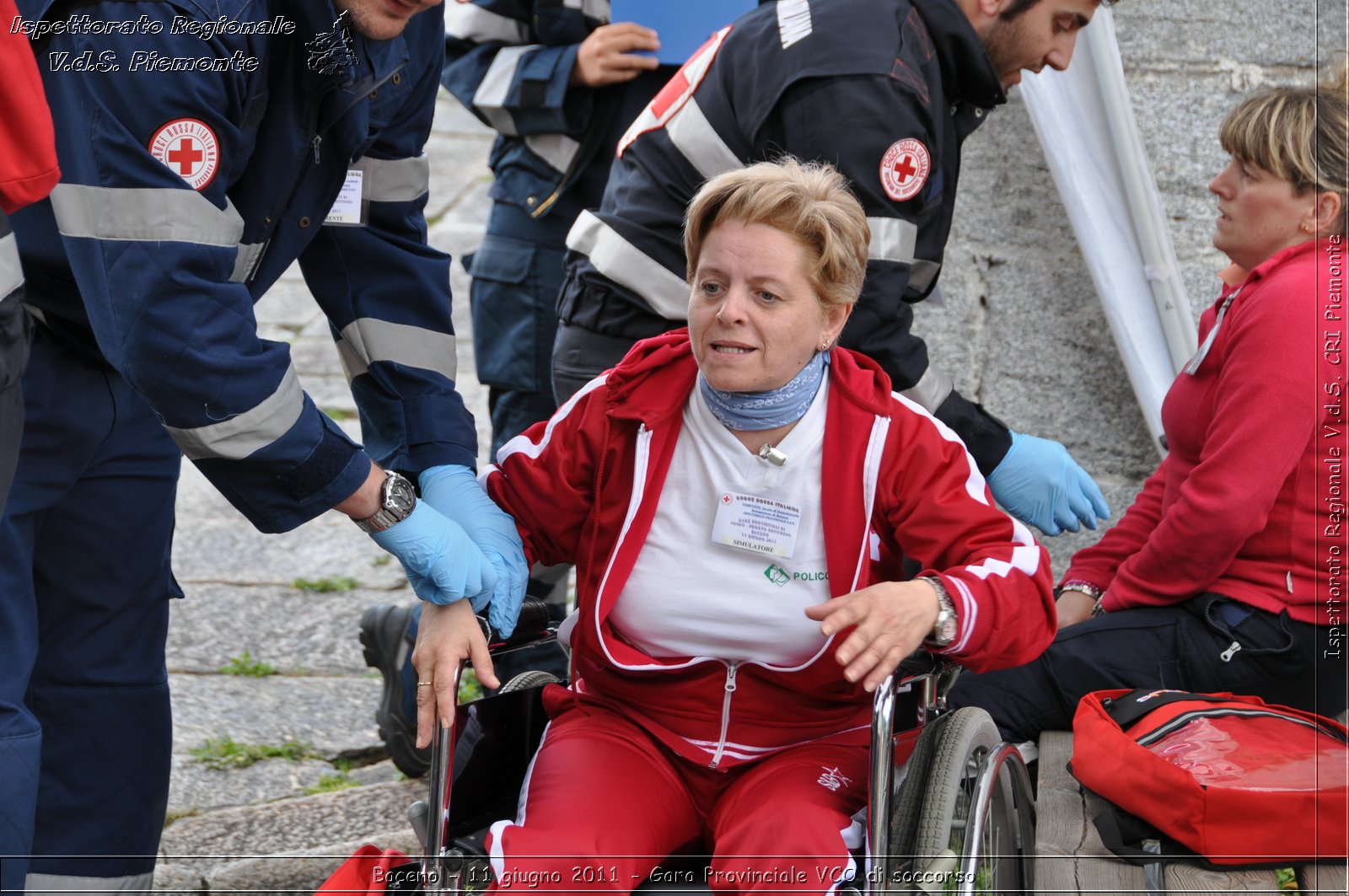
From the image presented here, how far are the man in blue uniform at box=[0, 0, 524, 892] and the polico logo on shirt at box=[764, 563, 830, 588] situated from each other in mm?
398

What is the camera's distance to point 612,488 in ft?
7.27

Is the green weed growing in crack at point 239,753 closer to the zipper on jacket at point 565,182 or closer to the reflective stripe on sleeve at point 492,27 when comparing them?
the zipper on jacket at point 565,182

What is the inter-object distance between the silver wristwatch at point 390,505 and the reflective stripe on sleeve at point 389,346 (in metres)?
0.35

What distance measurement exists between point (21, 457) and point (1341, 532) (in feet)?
7.61

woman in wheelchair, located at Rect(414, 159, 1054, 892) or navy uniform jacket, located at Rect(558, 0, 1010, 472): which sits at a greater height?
navy uniform jacket, located at Rect(558, 0, 1010, 472)

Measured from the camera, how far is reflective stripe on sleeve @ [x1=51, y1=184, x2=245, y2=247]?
1.77m

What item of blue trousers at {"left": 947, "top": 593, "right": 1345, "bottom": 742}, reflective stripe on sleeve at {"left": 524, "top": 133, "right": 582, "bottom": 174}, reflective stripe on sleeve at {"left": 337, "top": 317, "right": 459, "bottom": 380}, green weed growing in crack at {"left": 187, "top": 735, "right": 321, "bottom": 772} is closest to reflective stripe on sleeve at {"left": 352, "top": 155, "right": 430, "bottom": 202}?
reflective stripe on sleeve at {"left": 337, "top": 317, "right": 459, "bottom": 380}

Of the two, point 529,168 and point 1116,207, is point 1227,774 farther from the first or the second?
point 529,168

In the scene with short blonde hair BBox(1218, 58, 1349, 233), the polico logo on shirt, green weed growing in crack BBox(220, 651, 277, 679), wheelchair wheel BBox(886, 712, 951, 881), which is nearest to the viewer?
wheelchair wheel BBox(886, 712, 951, 881)

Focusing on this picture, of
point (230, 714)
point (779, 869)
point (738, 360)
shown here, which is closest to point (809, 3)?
point (738, 360)

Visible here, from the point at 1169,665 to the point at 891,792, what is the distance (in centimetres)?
109

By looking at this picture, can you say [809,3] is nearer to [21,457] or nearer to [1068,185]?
[1068,185]

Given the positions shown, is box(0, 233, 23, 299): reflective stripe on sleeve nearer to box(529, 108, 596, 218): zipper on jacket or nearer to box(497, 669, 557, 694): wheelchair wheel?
box(497, 669, 557, 694): wheelchair wheel

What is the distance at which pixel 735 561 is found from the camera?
2.13 meters
